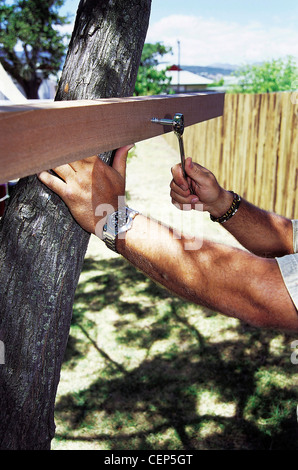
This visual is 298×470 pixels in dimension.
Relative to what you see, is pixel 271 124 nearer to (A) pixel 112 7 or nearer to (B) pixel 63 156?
(A) pixel 112 7

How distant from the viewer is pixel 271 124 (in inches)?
251

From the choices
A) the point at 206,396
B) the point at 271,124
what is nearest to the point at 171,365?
the point at 206,396

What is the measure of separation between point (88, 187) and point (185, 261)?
1.21ft

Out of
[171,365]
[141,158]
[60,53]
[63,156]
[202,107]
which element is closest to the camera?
[63,156]

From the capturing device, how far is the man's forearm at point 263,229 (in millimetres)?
2055

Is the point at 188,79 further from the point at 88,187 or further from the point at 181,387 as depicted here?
the point at 88,187

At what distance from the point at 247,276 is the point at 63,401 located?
100 inches

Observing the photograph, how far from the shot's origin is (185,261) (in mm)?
1329

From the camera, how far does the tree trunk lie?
1.47 metres

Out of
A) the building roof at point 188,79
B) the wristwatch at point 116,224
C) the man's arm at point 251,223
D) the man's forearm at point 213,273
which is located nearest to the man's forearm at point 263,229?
the man's arm at point 251,223

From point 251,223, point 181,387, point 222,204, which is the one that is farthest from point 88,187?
point 181,387

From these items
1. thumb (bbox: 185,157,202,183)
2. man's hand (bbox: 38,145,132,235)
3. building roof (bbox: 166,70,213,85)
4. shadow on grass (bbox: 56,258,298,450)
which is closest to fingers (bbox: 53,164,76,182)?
man's hand (bbox: 38,145,132,235)

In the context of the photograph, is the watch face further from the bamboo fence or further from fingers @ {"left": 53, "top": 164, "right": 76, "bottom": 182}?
the bamboo fence

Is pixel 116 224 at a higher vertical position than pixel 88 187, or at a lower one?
lower
